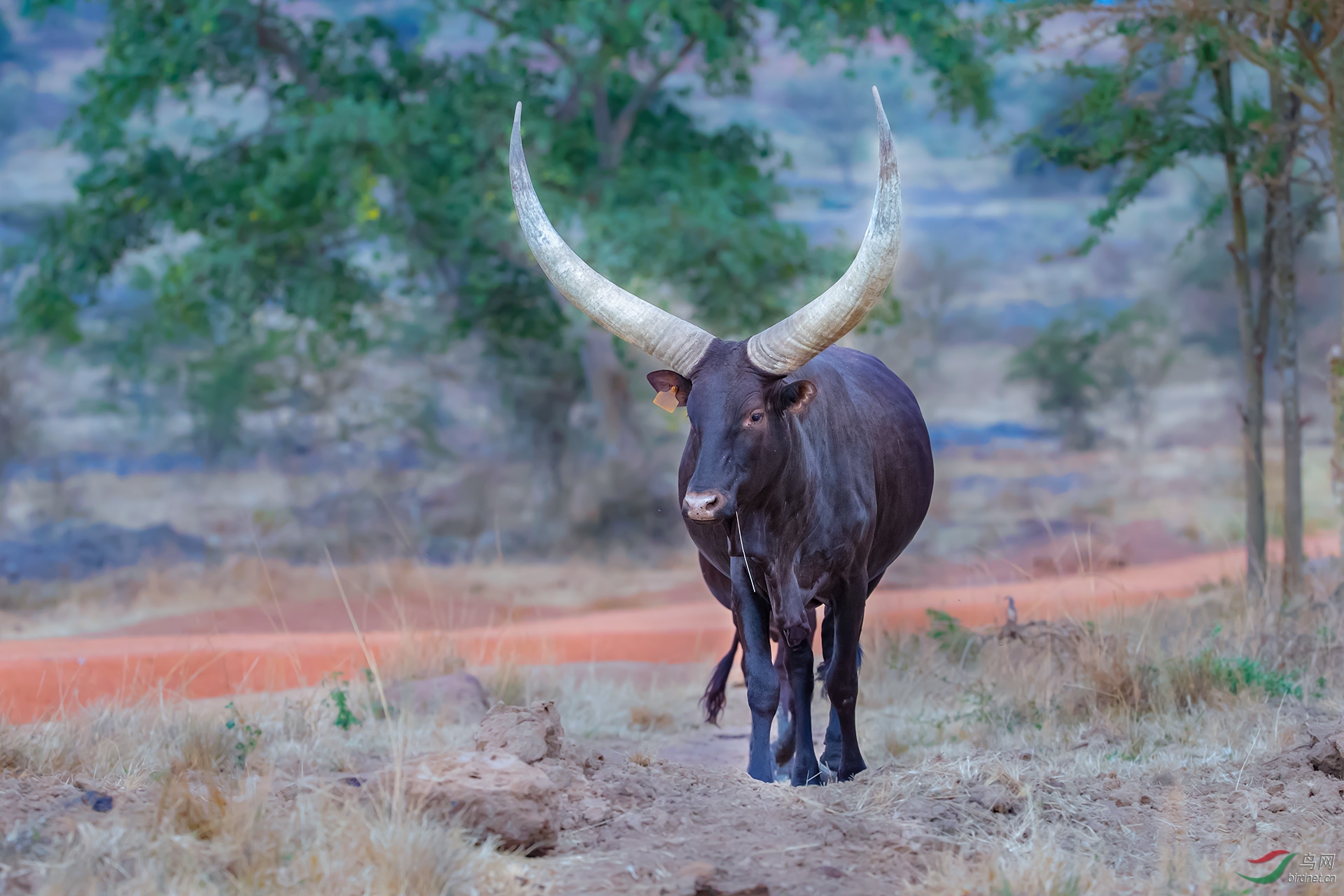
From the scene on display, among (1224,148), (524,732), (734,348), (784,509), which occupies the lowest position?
(524,732)

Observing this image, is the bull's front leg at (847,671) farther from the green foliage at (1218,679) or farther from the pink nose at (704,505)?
the green foliage at (1218,679)

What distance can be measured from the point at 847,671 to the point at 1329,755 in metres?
1.95

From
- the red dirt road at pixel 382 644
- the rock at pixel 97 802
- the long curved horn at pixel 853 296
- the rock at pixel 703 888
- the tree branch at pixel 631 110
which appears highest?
the tree branch at pixel 631 110

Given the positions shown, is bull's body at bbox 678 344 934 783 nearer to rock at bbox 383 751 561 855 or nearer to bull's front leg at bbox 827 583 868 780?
bull's front leg at bbox 827 583 868 780

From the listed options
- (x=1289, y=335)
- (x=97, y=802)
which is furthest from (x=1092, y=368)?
(x=97, y=802)

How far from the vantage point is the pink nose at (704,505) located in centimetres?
450

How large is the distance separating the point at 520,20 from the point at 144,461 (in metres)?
19.1

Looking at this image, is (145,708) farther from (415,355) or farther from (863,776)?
(415,355)

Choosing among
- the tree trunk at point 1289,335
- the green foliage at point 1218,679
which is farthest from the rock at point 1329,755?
the tree trunk at point 1289,335

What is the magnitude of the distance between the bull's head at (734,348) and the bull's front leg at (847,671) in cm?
79

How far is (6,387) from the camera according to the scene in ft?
86.2

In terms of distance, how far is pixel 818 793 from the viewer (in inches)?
180

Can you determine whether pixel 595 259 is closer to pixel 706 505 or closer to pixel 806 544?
pixel 806 544

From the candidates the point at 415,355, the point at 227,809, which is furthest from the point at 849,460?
the point at 415,355
